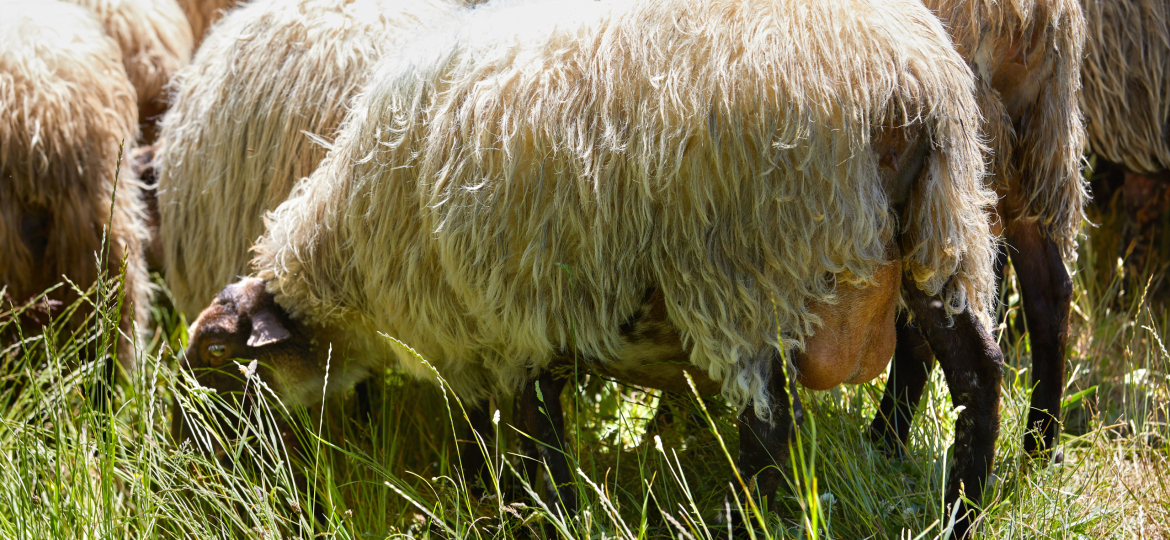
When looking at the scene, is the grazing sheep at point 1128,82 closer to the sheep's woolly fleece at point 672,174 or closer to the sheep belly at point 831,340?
the sheep's woolly fleece at point 672,174

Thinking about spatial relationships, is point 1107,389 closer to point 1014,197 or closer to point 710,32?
point 1014,197

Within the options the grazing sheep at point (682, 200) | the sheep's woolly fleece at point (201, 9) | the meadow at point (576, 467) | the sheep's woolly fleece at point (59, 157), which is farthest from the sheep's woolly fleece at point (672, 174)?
the sheep's woolly fleece at point (201, 9)

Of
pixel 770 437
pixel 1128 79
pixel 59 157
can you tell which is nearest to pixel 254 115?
pixel 59 157

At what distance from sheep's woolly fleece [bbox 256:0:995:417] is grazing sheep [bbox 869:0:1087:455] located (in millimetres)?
249

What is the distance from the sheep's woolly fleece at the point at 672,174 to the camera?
1563 millimetres

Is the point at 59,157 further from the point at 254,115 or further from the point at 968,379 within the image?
the point at 968,379

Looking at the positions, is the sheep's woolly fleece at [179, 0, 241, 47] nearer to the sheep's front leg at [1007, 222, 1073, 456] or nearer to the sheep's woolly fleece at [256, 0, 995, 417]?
the sheep's woolly fleece at [256, 0, 995, 417]

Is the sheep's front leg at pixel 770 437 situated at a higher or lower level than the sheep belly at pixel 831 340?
lower

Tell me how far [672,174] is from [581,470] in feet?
2.45

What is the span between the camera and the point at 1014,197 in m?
2.16

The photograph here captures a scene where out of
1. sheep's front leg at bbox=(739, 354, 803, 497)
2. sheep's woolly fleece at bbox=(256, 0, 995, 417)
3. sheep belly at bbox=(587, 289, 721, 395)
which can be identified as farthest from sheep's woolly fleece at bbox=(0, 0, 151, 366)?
sheep's front leg at bbox=(739, 354, 803, 497)

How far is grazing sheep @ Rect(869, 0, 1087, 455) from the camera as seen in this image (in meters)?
1.89

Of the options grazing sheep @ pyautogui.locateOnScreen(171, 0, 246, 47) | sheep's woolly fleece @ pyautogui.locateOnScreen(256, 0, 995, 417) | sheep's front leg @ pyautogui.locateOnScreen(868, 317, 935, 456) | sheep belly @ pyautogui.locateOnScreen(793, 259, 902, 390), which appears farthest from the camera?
grazing sheep @ pyautogui.locateOnScreen(171, 0, 246, 47)

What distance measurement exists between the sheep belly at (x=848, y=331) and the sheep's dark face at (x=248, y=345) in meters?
1.41
